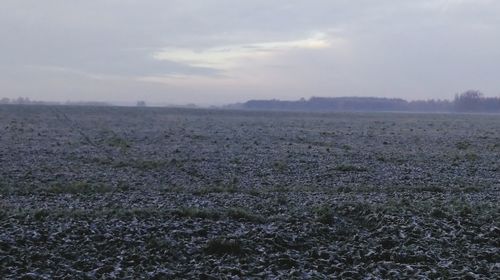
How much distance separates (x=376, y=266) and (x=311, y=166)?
43.2ft

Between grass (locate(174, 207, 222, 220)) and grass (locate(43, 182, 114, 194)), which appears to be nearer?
grass (locate(174, 207, 222, 220))

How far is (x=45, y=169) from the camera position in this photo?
67.1 feet

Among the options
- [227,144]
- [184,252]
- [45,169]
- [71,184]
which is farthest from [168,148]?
[184,252]

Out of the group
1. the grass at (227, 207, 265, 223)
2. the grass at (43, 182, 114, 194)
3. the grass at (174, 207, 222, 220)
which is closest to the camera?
the grass at (227, 207, 265, 223)

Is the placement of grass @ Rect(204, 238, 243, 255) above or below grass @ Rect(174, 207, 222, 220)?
below

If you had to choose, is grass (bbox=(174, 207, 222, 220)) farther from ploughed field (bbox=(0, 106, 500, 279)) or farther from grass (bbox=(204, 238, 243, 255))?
grass (bbox=(204, 238, 243, 255))

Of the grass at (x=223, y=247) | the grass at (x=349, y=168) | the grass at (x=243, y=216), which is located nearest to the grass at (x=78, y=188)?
the grass at (x=243, y=216)

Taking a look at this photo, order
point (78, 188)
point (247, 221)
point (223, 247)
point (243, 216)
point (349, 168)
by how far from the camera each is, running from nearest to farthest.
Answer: point (223, 247)
point (247, 221)
point (243, 216)
point (78, 188)
point (349, 168)

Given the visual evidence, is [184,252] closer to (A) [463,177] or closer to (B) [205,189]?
(B) [205,189]

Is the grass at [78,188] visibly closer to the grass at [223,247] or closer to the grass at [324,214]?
the grass at [223,247]

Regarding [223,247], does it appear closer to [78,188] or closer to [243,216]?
[243,216]

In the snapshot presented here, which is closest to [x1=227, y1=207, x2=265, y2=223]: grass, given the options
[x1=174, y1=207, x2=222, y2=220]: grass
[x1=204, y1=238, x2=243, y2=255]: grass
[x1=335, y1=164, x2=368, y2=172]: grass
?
[x1=174, y1=207, x2=222, y2=220]: grass

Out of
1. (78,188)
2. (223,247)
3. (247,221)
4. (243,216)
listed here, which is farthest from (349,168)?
(223,247)

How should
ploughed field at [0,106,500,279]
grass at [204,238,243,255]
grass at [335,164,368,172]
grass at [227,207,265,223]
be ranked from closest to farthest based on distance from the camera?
ploughed field at [0,106,500,279]
grass at [204,238,243,255]
grass at [227,207,265,223]
grass at [335,164,368,172]
